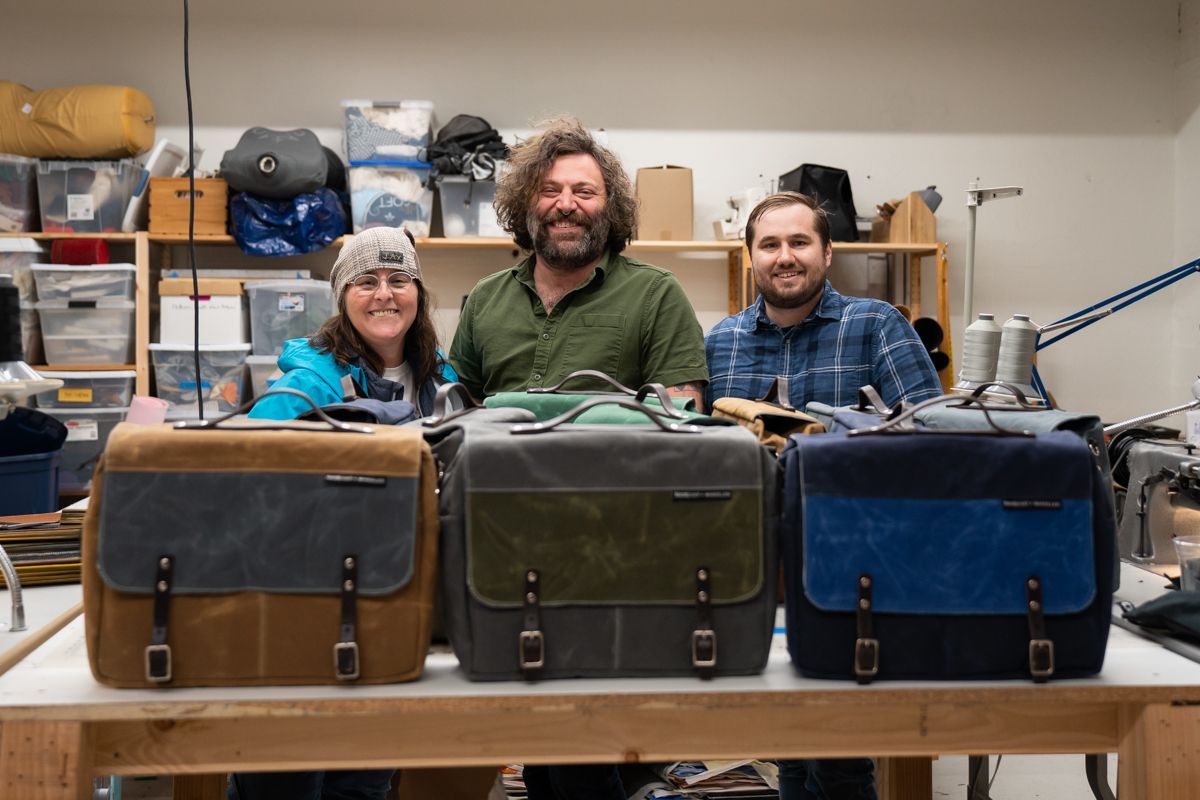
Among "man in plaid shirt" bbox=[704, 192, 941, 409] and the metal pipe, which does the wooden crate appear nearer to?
"man in plaid shirt" bbox=[704, 192, 941, 409]

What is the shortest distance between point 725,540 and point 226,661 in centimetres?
61

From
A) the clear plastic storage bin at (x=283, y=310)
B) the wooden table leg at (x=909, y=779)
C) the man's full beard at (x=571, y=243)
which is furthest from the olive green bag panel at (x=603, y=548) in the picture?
the clear plastic storage bin at (x=283, y=310)

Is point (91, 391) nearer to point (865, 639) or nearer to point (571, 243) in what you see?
point (571, 243)

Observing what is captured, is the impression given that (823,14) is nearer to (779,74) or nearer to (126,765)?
(779,74)

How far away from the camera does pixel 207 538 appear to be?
1.26m

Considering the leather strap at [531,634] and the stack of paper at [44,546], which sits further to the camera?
the stack of paper at [44,546]

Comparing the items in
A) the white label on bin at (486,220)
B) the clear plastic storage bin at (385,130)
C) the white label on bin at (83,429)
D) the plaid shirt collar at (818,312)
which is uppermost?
the clear plastic storage bin at (385,130)

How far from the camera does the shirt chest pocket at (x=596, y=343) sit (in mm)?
2244

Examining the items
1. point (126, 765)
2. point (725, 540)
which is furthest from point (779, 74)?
point (126, 765)

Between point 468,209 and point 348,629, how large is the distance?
3.53m

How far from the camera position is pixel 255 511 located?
1.26 metres

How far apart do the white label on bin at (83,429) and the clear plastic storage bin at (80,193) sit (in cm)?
82

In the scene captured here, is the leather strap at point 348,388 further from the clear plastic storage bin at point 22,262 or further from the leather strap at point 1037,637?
the clear plastic storage bin at point 22,262

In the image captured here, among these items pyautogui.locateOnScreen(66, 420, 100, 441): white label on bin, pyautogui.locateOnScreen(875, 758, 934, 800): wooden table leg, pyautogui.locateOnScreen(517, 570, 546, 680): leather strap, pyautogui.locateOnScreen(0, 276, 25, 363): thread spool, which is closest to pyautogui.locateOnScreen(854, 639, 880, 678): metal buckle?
pyautogui.locateOnScreen(517, 570, 546, 680): leather strap
